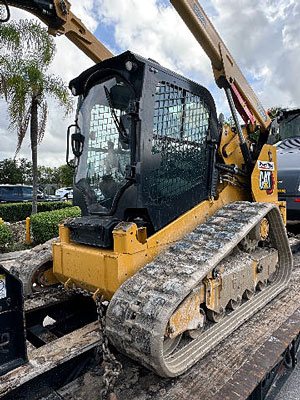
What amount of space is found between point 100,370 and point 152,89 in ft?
7.89

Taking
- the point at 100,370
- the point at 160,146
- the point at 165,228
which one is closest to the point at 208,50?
the point at 160,146

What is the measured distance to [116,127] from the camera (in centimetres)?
322

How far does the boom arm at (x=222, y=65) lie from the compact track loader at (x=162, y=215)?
0.01 metres

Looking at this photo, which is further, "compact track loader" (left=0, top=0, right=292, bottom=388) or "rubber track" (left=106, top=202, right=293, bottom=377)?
"compact track loader" (left=0, top=0, right=292, bottom=388)

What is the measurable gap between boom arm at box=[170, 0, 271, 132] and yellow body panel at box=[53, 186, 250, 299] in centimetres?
152

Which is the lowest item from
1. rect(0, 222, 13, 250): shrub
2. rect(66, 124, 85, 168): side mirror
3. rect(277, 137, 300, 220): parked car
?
rect(0, 222, 13, 250): shrub

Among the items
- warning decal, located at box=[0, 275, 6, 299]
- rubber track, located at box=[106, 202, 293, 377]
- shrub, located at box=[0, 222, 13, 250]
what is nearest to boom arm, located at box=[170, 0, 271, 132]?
rubber track, located at box=[106, 202, 293, 377]

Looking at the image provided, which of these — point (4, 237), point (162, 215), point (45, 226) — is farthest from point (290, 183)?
point (4, 237)

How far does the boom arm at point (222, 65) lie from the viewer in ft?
11.3

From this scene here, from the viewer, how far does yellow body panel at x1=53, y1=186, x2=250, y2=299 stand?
2.73 metres

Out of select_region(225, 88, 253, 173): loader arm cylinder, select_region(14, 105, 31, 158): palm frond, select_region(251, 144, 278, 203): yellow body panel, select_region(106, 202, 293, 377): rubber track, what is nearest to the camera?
select_region(106, 202, 293, 377): rubber track

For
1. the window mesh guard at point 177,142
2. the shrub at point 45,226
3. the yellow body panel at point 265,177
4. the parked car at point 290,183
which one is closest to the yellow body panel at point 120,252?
the window mesh guard at point 177,142

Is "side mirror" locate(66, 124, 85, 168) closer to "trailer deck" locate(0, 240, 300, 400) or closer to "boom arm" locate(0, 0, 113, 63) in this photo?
"boom arm" locate(0, 0, 113, 63)

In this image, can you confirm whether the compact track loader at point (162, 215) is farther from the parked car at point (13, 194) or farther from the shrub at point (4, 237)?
the parked car at point (13, 194)
